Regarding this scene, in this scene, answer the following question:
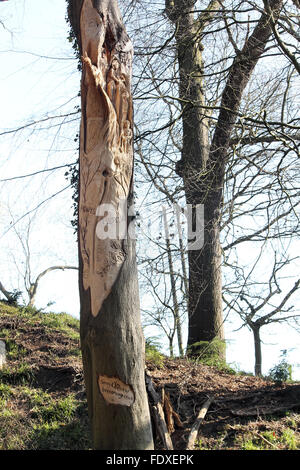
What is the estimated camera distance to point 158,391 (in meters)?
5.68

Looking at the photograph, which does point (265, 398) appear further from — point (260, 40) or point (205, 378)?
point (260, 40)

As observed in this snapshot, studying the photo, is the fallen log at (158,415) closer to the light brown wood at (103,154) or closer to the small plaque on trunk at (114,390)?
the small plaque on trunk at (114,390)

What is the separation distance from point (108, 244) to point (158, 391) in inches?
80.6

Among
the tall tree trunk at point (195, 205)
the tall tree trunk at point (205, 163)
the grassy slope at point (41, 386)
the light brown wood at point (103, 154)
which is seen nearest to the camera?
the light brown wood at point (103, 154)

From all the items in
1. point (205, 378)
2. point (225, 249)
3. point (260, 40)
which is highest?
point (260, 40)

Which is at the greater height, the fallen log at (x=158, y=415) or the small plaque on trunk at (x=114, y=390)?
the small plaque on trunk at (x=114, y=390)

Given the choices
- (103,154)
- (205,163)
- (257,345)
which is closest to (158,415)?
(103,154)

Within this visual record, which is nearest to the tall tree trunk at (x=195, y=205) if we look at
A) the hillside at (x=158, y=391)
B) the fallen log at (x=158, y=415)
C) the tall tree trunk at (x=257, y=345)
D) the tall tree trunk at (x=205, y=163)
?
the tall tree trunk at (x=205, y=163)

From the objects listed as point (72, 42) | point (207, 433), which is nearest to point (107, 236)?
point (207, 433)

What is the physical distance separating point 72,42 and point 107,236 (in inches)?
205

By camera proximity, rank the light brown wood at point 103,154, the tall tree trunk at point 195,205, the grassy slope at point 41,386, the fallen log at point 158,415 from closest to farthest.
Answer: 1. the light brown wood at point 103,154
2. the fallen log at point 158,415
3. the grassy slope at point 41,386
4. the tall tree trunk at point 195,205

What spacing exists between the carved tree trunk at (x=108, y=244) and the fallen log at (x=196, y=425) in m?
0.56

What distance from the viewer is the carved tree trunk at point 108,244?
432cm

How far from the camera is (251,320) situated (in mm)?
10242
